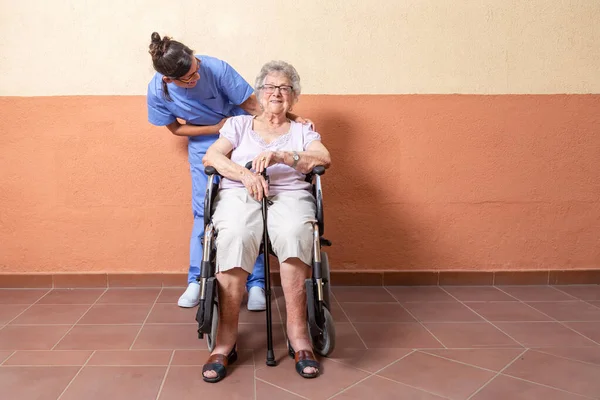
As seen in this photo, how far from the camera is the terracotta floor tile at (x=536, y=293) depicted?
8.61 ft

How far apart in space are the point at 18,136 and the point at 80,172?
38 centimetres

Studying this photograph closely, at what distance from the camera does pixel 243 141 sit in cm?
206

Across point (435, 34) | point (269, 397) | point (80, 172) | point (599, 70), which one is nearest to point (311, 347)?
point (269, 397)

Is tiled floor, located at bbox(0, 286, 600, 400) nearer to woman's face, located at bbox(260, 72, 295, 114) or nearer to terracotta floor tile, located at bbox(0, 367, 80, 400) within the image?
terracotta floor tile, located at bbox(0, 367, 80, 400)

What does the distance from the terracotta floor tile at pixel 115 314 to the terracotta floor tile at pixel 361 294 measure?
100 centimetres

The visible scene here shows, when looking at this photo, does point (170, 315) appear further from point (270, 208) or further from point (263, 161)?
point (263, 161)

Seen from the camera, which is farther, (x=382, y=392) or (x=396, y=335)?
(x=396, y=335)

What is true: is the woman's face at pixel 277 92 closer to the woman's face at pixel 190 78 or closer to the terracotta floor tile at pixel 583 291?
the woman's face at pixel 190 78

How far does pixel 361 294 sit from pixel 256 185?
1.17m

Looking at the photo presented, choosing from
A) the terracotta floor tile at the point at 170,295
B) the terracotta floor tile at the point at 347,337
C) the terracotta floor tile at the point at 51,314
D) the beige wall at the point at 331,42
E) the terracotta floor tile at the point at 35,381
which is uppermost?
the beige wall at the point at 331,42

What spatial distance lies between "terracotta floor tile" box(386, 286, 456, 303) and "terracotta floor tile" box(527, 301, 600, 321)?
0.45 meters

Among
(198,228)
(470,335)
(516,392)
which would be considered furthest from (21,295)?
(516,392)

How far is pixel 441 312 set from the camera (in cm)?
237

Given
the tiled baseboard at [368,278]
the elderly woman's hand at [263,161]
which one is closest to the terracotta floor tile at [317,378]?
the elderly woman's hand at [263,161]
